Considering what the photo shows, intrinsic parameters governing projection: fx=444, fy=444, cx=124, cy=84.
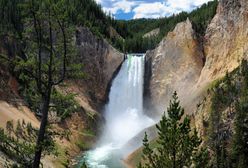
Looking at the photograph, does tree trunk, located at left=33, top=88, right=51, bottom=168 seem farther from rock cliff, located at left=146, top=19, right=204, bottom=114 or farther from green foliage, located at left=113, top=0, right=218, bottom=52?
green foliage, located at left=113, top=0, right=218, bottom=52

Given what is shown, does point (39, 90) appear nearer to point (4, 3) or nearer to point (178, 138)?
point (178, 138)

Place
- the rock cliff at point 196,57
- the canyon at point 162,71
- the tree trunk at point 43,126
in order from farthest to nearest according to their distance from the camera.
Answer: the rock cliff at point 196,57 → the canyon at point 162,71 → the tree trunk at point 43,126

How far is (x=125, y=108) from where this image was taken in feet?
306

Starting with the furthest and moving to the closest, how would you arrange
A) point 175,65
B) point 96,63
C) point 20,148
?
point 96,63 → point 175,65 → point 20,148

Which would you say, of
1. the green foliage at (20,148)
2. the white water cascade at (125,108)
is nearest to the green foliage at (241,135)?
the green foliage at (20,148)

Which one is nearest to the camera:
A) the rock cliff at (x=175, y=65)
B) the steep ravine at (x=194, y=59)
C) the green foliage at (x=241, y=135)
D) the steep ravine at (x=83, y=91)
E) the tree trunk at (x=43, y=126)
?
the tree trunk at (x=43, y=126)

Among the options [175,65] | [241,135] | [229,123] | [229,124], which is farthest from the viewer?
[175,65]

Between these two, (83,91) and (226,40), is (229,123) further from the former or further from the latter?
(83,91)

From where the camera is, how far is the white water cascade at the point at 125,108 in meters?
81.2

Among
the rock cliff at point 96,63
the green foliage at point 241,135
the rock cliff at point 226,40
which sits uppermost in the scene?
the rock cliff at point 96,63

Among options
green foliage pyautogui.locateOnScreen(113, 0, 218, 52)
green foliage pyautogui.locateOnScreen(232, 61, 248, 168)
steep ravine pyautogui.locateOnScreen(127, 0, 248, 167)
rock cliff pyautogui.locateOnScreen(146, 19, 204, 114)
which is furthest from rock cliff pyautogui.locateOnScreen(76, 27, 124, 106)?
green foliage pyautogui.locateOnScreen(232, 61, 248, 168)

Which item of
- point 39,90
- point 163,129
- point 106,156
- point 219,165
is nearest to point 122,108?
point 106,156

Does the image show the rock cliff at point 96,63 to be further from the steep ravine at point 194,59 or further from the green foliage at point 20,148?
the green foliage at point 20,148

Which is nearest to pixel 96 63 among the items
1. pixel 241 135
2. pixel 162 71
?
pixel 162 71
